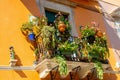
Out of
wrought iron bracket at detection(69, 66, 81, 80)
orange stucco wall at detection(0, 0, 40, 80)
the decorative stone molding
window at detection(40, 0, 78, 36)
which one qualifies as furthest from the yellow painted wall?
wrought iron bracket at detection(69, 66, 81, 80)

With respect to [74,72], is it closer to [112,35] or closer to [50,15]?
[50,15]

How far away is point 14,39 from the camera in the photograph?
1136 centimetres

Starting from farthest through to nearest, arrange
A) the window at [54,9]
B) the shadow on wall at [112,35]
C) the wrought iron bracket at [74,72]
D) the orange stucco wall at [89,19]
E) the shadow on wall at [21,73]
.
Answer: the shadow on wall at [112,35] < the orange stucco wall at [89,19] < the window at [54,9] < the wrought iron bracket at [74,72] < the shadow on wall at [21,73]

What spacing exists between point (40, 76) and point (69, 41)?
4.98 feet

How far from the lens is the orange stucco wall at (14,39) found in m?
10.9

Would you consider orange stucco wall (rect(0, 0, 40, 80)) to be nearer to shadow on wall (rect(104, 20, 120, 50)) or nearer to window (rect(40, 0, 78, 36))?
window (rect(40, 0, 78, 36))

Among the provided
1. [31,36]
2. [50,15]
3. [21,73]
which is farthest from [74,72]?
[50,15]

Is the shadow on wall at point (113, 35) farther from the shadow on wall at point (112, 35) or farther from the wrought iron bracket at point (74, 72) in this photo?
the wrought iron bracket at point (74, 72)

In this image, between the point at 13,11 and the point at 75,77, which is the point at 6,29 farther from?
the point at 75,77

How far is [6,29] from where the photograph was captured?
11.3m

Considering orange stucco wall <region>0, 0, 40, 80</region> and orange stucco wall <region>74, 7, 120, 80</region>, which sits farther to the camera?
orange stucco wall <region>74, 7, 120, 80</region>

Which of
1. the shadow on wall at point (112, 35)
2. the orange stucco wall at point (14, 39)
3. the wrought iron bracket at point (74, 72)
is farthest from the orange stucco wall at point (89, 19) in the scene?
the orange stucco wall at point (14, 39)

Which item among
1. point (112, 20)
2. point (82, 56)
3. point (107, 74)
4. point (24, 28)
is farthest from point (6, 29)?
point (112, 20)

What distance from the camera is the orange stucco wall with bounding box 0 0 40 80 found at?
1087 centimetres
